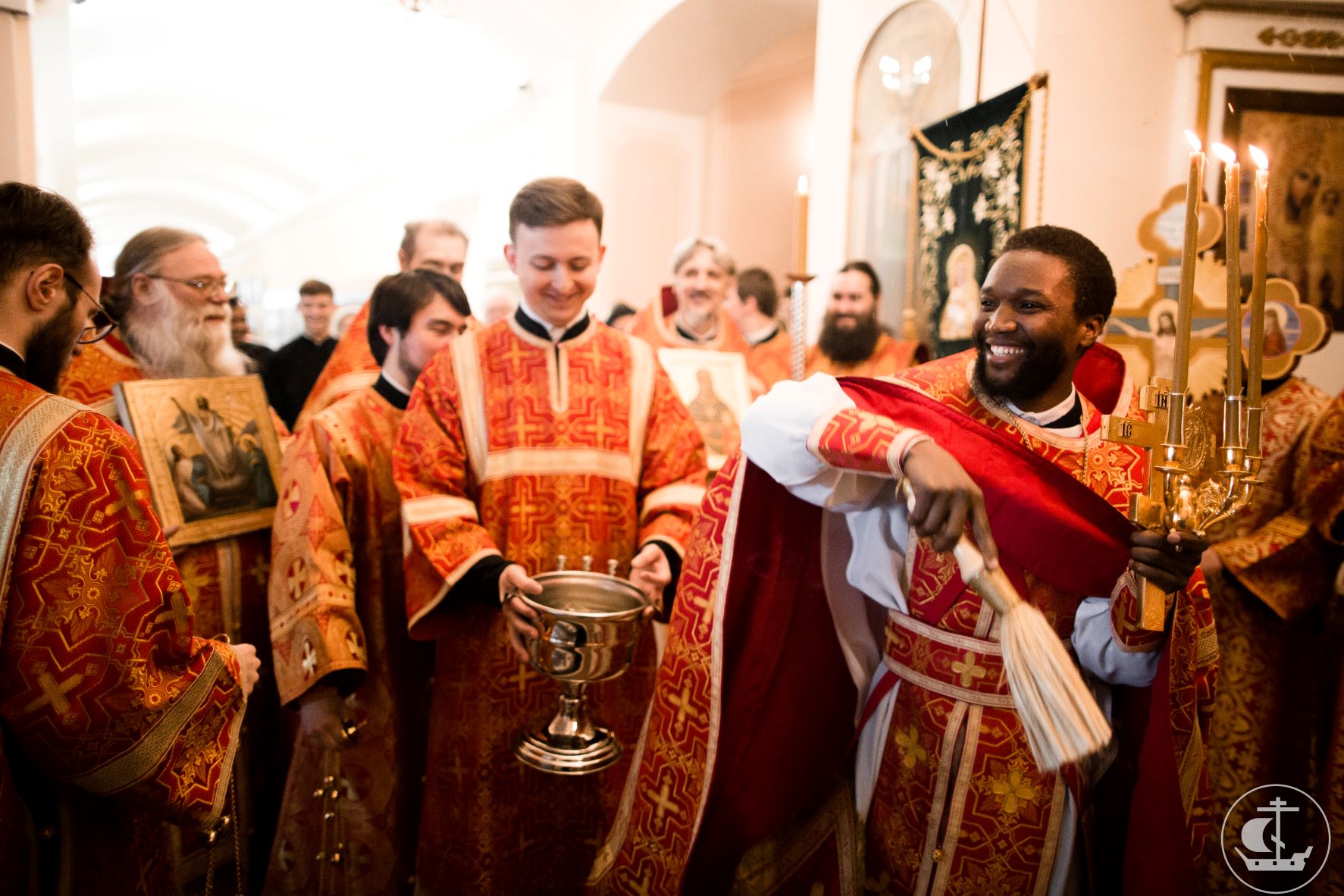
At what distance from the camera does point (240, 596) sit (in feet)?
8.68

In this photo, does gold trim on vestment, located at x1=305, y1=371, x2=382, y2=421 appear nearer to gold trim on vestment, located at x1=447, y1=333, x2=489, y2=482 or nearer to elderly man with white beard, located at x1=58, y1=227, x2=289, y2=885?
elderly man with white beard, located at x1=58, y1=227, x2=289, y2=885

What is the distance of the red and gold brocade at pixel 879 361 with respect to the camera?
3424 mm

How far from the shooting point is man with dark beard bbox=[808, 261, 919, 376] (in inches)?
162

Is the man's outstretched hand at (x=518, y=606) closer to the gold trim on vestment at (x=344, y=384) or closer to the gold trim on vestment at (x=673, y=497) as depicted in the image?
the gold trim on vestment at (x=673, y=497)

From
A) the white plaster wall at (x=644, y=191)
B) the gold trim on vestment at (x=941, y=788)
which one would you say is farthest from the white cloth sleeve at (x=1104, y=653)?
the white plaster wall at (x=644, y=191)

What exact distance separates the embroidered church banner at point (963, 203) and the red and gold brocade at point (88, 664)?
1.89 m

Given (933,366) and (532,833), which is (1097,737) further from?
(532,833)

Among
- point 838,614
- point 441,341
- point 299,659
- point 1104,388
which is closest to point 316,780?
point 299,659

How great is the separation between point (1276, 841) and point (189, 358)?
10.3 feet

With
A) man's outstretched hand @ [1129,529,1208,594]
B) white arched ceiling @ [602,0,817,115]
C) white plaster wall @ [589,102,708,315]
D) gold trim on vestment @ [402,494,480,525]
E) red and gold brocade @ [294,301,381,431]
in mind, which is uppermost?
white arched ceiling @ [602,0,817,115]

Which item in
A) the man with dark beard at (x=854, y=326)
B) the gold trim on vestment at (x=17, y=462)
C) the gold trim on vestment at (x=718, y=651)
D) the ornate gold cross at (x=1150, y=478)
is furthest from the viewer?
the man with dark beard at (x=854, y=326)

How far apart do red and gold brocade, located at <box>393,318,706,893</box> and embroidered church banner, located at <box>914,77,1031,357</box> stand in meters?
0.98

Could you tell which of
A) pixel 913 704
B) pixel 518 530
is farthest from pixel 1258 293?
pixel 518 530

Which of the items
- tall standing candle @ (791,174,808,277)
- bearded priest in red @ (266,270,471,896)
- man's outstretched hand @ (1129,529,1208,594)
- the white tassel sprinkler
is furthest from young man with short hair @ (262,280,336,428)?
man's outstretched hand @ (1129,529,1208,594)
